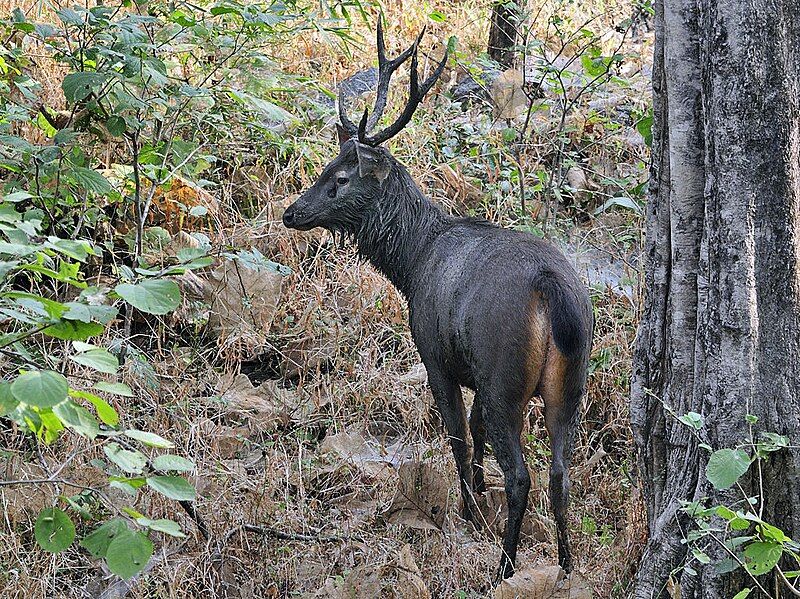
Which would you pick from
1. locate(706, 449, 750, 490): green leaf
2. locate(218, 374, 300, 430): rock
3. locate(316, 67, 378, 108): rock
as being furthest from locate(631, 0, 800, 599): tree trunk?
locate(316, 67, 378, 108): rock

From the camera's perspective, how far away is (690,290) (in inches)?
160

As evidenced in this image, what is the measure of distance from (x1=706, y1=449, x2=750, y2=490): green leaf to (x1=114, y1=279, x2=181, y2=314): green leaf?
1.81 m

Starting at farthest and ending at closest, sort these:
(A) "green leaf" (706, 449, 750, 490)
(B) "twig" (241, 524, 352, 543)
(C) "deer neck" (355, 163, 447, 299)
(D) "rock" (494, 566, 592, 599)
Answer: (C) "deer neck" (355, 163, 447, 299), (B) "twig" (241, 524, 352, 543), (D) "rock" (494, 566, 592, 599), (A) "green leaf" (706, 449, 750, 490)

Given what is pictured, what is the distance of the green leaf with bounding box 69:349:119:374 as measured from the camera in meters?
2.53

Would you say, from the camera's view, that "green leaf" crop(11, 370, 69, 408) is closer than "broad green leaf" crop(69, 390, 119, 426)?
Yes

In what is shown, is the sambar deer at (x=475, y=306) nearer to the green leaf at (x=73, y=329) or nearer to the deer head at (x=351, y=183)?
the deer head at (x=351, y=183)

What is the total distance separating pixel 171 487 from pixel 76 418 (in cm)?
35

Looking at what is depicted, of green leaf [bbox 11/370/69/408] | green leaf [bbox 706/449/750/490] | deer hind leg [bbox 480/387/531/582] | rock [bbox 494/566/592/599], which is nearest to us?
green leaf [bbox 11/370/69/408]

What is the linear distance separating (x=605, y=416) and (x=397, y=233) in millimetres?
1796

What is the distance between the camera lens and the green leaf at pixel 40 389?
7.47 feet

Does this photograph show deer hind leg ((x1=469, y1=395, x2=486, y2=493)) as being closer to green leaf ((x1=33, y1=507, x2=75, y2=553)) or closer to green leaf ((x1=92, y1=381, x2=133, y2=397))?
green leaf ((x1=33, y1=507, x2=75, y2=553))

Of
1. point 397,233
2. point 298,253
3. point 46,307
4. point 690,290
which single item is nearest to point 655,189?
point 690,290

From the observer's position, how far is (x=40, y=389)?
2301 millimetres

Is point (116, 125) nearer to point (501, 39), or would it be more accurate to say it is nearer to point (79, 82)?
point (79, 82)
